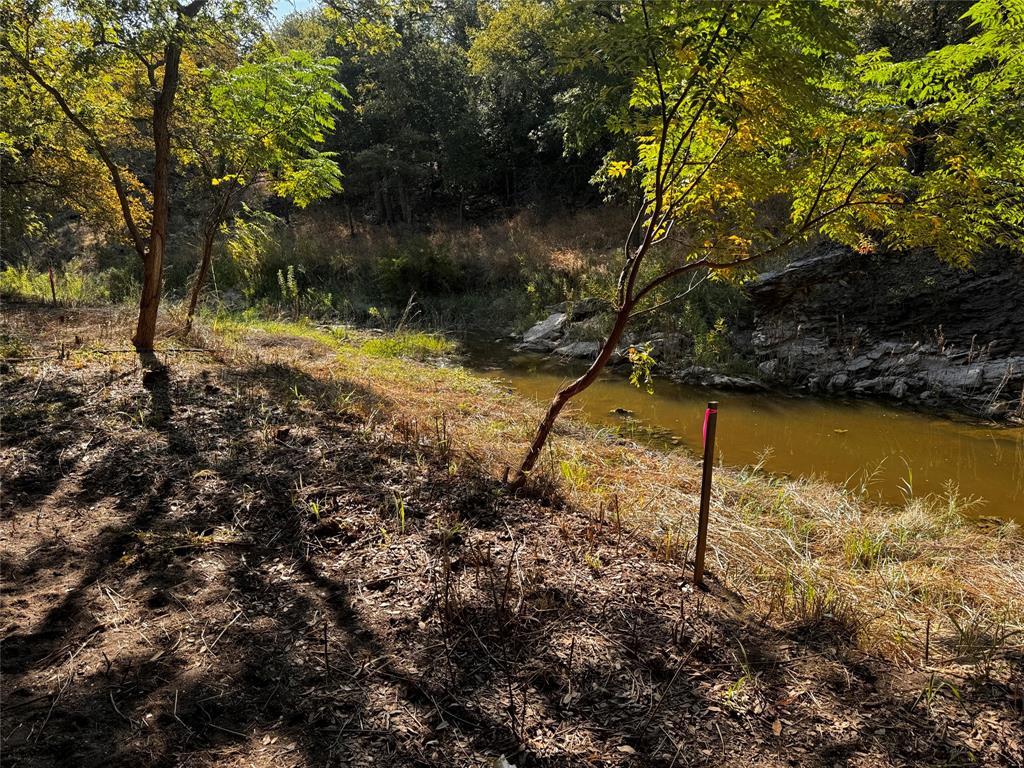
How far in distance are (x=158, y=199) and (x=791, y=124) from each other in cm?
603

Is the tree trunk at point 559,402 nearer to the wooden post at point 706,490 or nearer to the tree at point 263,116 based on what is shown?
the wooden post at point 706,490

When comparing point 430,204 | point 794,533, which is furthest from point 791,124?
point 430,204

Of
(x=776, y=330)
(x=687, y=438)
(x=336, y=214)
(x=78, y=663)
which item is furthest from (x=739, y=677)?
(x=336, y=214)

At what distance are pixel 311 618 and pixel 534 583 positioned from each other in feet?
3.52

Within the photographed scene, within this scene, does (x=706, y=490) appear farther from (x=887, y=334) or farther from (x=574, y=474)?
(x=887, y=334)

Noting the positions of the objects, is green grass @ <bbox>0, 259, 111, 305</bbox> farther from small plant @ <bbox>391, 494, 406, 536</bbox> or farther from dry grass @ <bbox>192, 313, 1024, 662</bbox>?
small plant @ <bbox>391, 494, 406, 536</bbox>

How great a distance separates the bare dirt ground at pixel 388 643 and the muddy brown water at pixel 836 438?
3972 millimetres

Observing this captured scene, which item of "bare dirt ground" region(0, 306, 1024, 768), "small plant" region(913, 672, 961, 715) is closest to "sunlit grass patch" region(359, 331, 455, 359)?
"bare dirt ground" region(0, 306, 1024, 768)

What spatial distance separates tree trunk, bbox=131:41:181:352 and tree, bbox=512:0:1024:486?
475cm

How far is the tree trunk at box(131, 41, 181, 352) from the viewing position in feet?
18.2

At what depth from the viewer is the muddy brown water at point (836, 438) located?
613 centimetres

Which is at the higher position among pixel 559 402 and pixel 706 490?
pixel 559 402

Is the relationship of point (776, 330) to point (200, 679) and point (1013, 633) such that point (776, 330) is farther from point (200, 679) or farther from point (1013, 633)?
point (200, 679)

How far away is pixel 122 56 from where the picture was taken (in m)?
5.11
